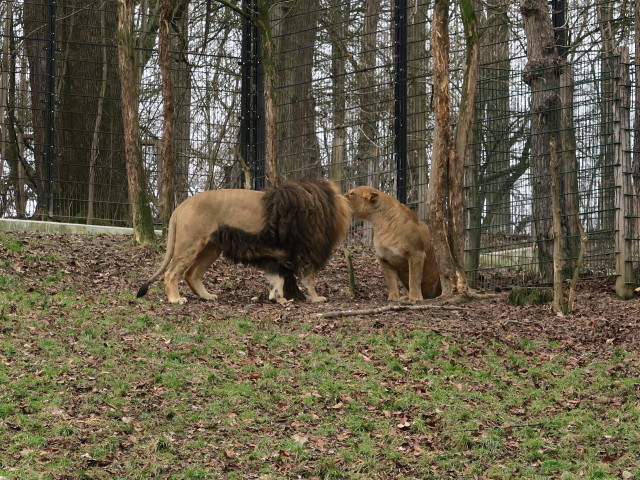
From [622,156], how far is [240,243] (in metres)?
4.59

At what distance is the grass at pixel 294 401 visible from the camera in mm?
6375

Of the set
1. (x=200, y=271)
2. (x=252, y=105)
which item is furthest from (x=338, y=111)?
(x=200, y=271)

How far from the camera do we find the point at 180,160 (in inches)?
659

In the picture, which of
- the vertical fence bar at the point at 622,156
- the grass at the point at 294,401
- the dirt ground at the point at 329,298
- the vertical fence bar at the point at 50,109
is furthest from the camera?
the vertical fence bar at the point at 50,109

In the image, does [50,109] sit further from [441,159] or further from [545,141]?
[545,141]

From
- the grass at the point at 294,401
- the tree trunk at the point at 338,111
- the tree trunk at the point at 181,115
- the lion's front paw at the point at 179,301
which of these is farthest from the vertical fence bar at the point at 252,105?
the grass at the point at 294,401

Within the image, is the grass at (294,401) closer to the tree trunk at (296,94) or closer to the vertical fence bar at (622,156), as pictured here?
the vertical fence bar at (622,156)

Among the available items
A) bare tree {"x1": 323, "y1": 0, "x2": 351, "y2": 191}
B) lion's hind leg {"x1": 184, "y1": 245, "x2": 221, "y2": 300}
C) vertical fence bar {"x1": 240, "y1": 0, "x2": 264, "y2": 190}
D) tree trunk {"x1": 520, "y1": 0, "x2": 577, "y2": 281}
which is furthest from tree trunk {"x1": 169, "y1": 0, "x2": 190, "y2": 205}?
tree trunk {"x1": 520, "y1": 0, "x2": 577, "y2": 281}

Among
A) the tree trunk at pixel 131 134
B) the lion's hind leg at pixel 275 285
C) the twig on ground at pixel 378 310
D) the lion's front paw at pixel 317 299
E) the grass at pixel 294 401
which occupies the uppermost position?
the tree trunk at pixel 131 134

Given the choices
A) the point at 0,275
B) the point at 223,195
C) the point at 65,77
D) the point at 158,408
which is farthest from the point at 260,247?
the point at 65,77

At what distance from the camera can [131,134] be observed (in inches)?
540

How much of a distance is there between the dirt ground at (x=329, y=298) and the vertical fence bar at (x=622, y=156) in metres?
0.55

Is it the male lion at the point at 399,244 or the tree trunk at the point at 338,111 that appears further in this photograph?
the tree trunk at the point at 338,111

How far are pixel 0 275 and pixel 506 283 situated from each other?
6.11 m
